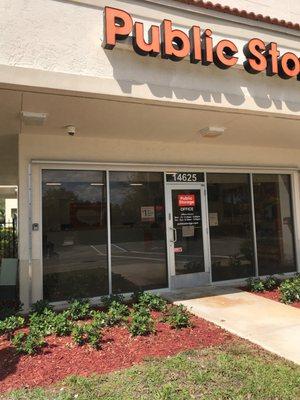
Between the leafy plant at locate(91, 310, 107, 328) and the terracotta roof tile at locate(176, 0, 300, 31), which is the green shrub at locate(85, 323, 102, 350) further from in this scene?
the terracotta roof tile at locate(176, 0, 300, 31)

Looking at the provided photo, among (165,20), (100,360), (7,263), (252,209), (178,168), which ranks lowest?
(100,360)

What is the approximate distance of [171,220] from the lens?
29.7ft

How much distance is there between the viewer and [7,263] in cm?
759

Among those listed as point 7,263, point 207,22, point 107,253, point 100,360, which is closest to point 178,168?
point 107,253

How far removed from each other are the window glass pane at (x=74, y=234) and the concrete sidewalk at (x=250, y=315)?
174cm

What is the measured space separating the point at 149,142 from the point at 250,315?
421 cm

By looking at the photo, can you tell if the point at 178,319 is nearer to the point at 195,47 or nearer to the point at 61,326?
the point at 61,326

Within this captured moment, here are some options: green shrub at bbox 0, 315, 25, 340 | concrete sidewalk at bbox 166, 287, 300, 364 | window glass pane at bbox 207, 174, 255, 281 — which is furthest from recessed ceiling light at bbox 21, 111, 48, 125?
window glass pane at bbox 207, 174, 255, 281

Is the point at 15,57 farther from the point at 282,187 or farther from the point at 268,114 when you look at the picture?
the point at 282,187

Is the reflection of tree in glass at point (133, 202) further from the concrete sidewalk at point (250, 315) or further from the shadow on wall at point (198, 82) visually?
the shadow on wall at point (198, 82)

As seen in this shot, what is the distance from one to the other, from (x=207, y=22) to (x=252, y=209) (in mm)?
4943

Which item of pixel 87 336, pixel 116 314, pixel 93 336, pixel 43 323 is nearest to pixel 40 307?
pixel 43 323

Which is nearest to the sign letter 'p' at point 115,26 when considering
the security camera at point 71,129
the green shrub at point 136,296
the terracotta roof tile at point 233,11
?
the terracotta roof tile at point 233,11

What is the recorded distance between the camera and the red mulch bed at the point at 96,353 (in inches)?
181
